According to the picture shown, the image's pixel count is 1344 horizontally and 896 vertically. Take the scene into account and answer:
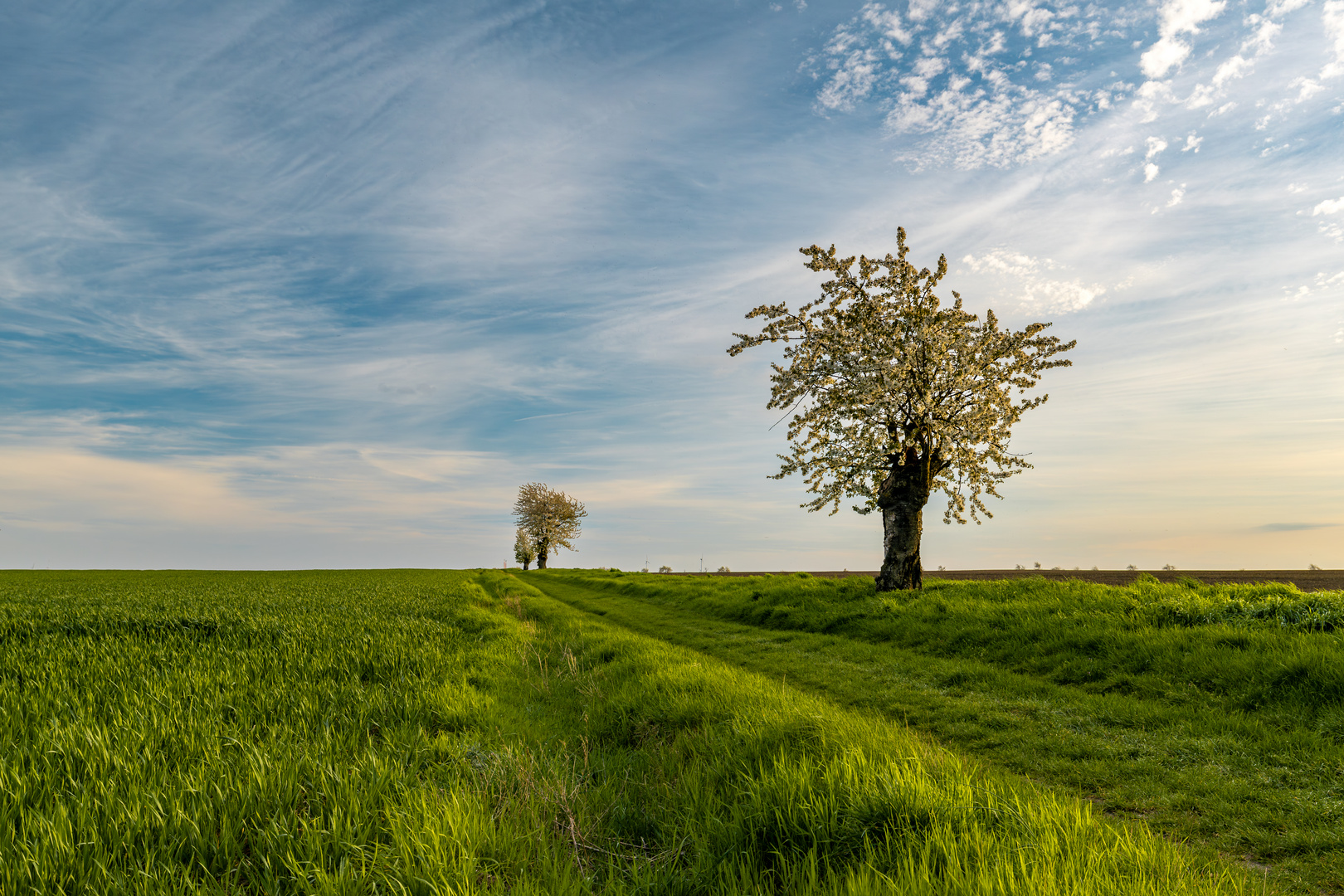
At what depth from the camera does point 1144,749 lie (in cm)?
750

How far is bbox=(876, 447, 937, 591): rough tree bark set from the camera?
21.9 m

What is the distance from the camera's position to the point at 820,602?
826 inches

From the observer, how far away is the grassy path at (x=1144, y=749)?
536cm

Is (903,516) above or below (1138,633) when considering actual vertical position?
above

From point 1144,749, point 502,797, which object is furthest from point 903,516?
point 502,797

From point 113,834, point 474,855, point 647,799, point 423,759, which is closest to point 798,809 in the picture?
point 647,799

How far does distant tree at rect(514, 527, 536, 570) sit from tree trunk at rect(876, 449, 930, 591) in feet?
271

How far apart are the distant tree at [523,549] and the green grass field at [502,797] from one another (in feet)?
300

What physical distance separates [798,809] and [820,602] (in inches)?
679

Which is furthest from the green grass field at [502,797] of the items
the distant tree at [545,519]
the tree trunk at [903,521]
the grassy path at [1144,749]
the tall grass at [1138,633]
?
the distant tree at [545,519]

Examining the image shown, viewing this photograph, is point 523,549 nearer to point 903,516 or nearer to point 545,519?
point 545,519

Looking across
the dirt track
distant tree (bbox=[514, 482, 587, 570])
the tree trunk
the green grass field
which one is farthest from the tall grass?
distant tree (bbox=[514, 482, 587, 570])

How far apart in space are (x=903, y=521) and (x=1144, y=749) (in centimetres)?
1504

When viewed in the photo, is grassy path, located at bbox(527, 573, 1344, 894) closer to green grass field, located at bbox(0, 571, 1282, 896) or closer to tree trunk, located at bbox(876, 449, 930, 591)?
green grass field, located at bbox(0, 571, 1282, 896)
